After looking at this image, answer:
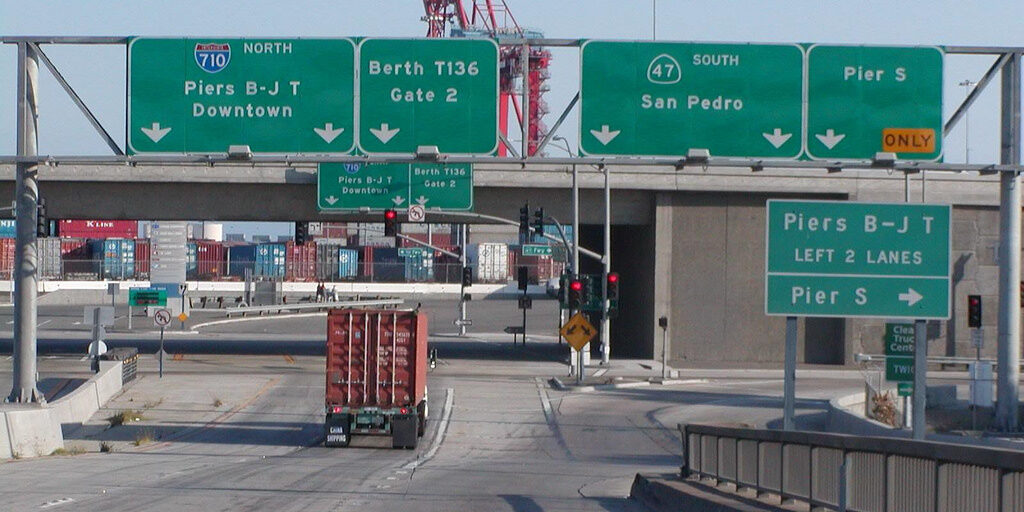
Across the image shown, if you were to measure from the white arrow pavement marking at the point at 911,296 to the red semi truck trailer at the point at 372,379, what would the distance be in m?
13.8

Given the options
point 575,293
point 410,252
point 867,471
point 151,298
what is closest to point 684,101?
point 867,471

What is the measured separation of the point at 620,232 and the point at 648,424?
89.0 ft

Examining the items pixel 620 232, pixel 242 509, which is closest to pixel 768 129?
pixel 242 509

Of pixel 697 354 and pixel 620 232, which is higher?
pixel 620 232

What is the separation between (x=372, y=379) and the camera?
27000 mm

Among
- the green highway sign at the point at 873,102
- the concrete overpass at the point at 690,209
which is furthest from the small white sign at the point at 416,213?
the green highway sign at the point at 873,102

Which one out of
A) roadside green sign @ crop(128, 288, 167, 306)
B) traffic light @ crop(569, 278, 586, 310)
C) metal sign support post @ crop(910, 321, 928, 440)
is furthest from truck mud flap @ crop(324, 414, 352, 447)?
roadside green sign @ crop(128, 288, 167, 306)

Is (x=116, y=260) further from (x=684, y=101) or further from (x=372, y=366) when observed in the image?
(x=684, y=101)

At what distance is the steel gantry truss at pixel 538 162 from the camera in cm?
2069

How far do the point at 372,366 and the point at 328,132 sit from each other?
7613 millimetres

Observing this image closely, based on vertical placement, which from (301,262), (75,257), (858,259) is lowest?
(301,262)

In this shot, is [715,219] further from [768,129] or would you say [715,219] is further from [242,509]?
[242,509]

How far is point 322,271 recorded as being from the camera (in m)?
114

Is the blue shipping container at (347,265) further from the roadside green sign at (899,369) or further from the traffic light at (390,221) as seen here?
the roadside green sign at (899,369)
